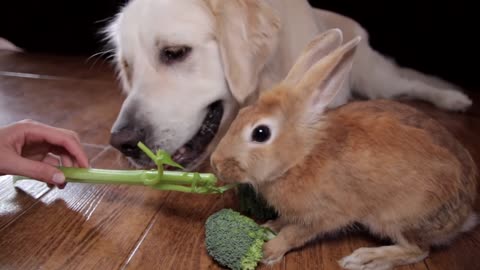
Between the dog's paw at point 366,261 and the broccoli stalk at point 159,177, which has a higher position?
the broccoli stalk at point 159,177

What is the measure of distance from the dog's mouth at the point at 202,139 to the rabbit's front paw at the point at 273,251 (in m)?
0.45

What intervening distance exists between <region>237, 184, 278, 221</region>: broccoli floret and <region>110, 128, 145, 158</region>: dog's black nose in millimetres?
300

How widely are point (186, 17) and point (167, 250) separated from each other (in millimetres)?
671

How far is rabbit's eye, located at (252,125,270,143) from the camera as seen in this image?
0.86 meters

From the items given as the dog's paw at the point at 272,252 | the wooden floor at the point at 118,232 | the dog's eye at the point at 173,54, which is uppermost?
the dog's eye at the point at 173,54

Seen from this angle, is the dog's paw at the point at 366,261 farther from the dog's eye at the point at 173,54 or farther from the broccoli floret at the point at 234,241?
the dog's eye at the point at 173,54

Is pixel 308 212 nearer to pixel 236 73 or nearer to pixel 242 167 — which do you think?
pixel 242 167

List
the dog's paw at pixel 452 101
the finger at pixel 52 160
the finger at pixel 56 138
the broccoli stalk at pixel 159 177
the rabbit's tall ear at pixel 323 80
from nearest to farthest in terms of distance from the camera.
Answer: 1. the rabbit's tall ear at pixel 323 80
2. the broccoli stalk at pixel 159 177
3. the finger at pixel 56 138
4. the finger at pixel 52 160
5. the dog's paw at pixel 452 101

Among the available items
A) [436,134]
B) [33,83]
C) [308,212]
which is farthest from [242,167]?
[33,83]

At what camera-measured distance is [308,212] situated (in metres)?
0.89

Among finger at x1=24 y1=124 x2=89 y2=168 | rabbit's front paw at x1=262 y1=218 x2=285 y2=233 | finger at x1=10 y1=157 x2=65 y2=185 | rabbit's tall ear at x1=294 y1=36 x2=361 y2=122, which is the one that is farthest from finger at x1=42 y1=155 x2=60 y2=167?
rabbit's tall ear at x1=294 y1=36 x2=361 y2=122

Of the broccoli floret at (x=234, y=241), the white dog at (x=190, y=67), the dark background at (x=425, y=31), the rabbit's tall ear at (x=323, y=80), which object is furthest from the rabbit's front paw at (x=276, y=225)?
the dark background at (x=425, y=31)

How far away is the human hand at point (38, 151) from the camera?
1.04 m

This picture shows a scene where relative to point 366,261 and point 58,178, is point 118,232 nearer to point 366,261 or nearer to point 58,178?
point 58,178
